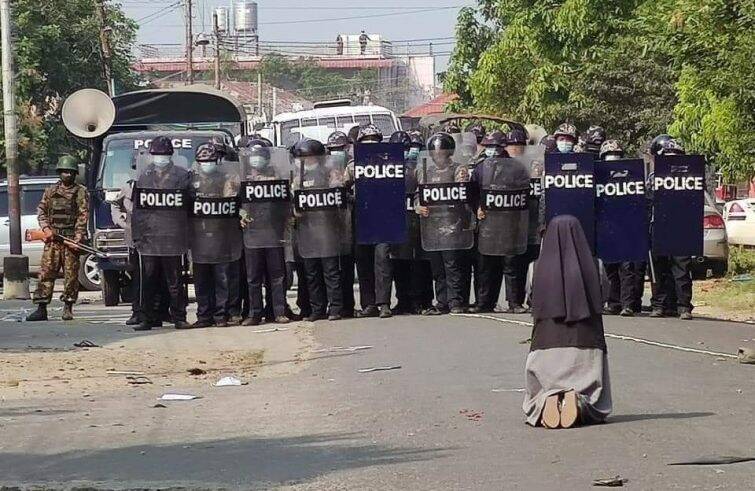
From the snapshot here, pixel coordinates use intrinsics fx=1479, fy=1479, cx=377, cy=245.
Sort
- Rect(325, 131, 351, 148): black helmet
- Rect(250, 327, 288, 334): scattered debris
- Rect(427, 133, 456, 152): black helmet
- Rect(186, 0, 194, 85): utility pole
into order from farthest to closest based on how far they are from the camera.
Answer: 1. Rect(186, 0, 194, 85): utility pole
2. Rect(325, 131, 351, 148): black helmet
3. Rect(427, 133, 456, 152): black helmet
4. Rect(250, 327, 288, 334): scattered debris

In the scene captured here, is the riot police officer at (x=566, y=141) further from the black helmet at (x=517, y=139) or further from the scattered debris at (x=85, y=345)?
the scattered debris at (x=85, y=345)

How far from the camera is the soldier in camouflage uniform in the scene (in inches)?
722

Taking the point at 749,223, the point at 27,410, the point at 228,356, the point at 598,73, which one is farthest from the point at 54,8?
the point at 27,410

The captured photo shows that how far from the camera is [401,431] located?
9.84 m

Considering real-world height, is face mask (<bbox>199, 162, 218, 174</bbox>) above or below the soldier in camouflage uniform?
above

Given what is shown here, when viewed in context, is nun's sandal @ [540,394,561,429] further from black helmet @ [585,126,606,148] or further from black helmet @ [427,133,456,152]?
black helmet @ [585,126,606,148]

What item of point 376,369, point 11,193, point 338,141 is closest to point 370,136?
point 338,141

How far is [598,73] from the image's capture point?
32.0m

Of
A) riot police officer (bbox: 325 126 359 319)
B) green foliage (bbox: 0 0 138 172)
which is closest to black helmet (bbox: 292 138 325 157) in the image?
riot police officer (bbox: 325 126 359 319)

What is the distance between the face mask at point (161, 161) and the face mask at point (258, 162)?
98cm

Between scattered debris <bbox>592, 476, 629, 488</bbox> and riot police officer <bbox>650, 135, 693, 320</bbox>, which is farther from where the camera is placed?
riot police officer <bbox>650, 135, 693, 320</bbox>

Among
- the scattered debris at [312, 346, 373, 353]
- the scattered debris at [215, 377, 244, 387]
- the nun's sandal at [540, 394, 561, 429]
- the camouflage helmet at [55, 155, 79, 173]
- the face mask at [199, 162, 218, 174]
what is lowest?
the scattered debris at [215, 377, 244, 387]

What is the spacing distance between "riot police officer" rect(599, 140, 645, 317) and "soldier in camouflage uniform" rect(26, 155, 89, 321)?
21.2 ft

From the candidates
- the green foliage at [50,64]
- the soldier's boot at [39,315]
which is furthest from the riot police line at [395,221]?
the green foliage at [50,64]
